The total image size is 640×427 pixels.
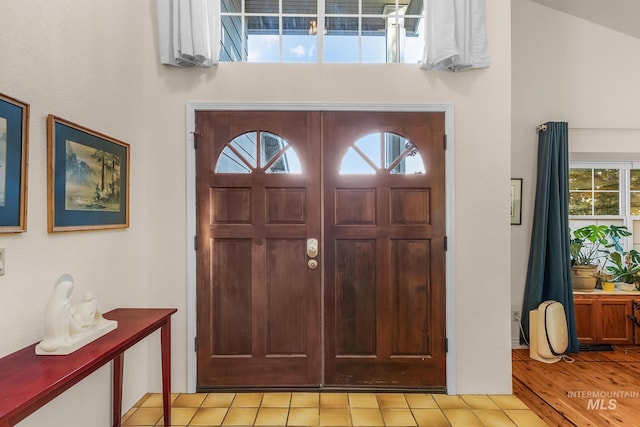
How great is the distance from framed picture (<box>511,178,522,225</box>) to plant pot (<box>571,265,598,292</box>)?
2.77ft

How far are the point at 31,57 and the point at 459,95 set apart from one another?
2.61 m

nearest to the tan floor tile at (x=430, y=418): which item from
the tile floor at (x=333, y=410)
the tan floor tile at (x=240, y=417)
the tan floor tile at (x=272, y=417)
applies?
the tile floor at (x=333, y=410)

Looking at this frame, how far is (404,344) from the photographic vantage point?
2.68m

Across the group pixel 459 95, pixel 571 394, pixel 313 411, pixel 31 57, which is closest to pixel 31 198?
pixel 31 57

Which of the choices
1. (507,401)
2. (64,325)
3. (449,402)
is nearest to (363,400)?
(449,402)

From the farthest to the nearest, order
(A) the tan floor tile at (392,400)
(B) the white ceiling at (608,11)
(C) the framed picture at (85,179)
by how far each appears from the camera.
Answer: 1. (B) the white ceiling at (608,11)
2. (A) the tan floor tile at (392,400)
3. (C) the framed picture at (85,179)

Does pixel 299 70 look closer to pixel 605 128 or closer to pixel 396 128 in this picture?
pixel 396 128

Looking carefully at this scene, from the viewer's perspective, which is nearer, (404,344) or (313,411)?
(313,411)

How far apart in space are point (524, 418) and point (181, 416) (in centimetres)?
225

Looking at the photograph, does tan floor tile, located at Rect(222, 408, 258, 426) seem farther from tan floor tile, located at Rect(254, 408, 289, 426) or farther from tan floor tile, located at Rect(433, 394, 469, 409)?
tan floor tile, located at Rect(433, 394, 469, 409)

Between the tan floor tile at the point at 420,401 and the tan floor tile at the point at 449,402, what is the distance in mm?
37

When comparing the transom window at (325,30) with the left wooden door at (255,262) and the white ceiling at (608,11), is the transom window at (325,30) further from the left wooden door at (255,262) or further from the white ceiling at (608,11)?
the white ceiling at (608,11)

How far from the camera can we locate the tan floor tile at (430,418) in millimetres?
2270

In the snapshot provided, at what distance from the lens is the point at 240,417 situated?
2.35 meters
